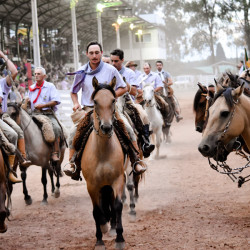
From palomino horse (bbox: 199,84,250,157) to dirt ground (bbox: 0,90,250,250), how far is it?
1.29 m

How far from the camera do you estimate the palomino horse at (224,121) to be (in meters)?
6.70

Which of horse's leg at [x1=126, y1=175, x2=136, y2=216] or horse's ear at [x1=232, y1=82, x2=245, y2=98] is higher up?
horse's ear at [x1=232, y1=82, x2=245, y2=98]

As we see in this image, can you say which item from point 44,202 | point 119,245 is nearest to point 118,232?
point 119,245

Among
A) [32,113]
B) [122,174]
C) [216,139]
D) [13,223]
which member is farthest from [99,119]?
[32,113]

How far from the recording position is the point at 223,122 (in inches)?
267

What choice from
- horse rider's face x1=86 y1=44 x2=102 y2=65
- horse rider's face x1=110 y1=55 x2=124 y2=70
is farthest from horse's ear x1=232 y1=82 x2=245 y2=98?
horse rider's face x1=110 y1=55 x2=124 y2=70

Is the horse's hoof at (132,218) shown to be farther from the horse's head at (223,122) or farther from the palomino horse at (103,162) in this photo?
the horse's head at (223,122)

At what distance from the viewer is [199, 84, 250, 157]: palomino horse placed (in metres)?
6.70

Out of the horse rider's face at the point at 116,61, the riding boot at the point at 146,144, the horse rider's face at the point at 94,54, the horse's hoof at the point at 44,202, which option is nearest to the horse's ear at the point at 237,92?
the horse rider's face at the point at 94,54

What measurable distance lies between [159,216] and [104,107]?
291cm

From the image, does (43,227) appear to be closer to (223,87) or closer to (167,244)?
(167,244)

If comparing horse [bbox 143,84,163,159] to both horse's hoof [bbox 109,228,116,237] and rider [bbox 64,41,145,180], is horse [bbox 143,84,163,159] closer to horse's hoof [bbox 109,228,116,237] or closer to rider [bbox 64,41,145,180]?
rider [bbox 64,41,145,180]

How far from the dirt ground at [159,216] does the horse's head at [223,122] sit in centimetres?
123

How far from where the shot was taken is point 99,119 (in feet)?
21.2
